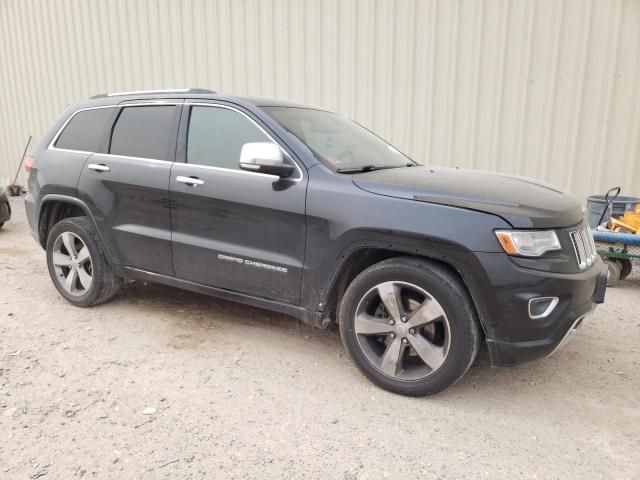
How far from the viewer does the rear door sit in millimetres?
3621

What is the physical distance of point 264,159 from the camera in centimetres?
300

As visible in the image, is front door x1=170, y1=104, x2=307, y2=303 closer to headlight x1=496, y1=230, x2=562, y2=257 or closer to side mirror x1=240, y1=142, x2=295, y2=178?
side mirror x1=240, y1=142, x2=295, y2=178

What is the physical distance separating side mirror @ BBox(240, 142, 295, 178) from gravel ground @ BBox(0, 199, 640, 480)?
4.18 ft

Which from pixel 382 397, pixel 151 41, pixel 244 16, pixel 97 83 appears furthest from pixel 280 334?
pixel 97 83

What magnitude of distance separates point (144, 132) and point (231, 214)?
112cm

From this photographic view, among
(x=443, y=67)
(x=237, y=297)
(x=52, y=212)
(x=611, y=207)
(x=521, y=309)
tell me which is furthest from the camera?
(x=443, y=67)

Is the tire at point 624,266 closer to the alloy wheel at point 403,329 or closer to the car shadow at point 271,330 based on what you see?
the car shadow at point 271,330

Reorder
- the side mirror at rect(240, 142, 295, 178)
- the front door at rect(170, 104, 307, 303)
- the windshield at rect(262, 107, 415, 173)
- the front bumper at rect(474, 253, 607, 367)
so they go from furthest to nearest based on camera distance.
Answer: the windshield at rect(262, 107, 415, 173)
the front door at rect(170, 104, 307, 303)
the side mirror at rect(240, 142, 295, 178)
the front bumper at rect(474, 253, 607, 367)

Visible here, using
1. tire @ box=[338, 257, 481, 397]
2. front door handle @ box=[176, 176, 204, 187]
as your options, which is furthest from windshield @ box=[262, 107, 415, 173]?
tire @ box=[338, 257, 481, 397]

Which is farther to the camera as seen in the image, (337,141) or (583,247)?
(337,141)

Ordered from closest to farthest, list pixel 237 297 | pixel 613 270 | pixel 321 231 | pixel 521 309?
pixel 521 309, pixel 321 231, pixel 237 297, pixel 613 270

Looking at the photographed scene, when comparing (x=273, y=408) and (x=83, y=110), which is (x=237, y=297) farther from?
(x=83, y=110)

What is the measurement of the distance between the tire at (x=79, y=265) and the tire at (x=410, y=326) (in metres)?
2.18

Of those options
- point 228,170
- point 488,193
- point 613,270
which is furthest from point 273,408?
point 613,270
